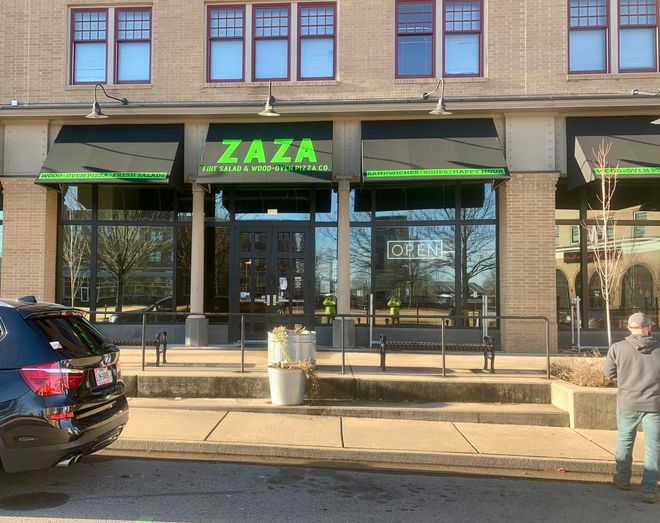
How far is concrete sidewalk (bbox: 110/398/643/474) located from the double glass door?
512 cm

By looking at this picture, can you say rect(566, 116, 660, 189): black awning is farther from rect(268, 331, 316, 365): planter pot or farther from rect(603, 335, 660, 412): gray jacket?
rect(268, 331, 316, 365): planter pot

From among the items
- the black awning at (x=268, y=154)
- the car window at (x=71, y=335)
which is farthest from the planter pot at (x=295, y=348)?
the black awning at (x=268, y=154)

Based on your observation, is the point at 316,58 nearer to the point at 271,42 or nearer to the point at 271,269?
the point at 271,42

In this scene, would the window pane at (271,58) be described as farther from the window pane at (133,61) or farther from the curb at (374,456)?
the curb at (374,456)

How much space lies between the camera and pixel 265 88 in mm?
12523

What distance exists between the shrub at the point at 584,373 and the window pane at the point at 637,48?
7395 mm

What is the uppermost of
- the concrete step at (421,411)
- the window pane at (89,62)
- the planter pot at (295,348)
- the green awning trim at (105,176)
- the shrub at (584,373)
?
the window pane at (89,62)

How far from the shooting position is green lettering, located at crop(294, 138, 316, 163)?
11578 mm

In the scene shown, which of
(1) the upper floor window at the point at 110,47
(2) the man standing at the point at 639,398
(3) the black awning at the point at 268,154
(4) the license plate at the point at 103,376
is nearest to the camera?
(4) the license plate at the point at 103,376

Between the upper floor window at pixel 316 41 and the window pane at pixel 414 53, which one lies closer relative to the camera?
the window pane at pixel 414 53

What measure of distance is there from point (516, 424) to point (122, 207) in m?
10.1

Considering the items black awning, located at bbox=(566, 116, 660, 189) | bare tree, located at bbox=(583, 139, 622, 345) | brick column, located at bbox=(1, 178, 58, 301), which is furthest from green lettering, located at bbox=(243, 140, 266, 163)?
bare tree, located at bbox=(583, 139, 622, 345)

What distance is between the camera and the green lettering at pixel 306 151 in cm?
1158

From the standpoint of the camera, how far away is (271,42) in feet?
41.8
